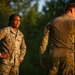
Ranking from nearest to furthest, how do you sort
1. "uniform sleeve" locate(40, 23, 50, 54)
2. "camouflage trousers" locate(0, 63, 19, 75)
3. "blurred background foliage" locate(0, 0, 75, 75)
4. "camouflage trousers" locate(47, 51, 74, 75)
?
"camouflage trousers" locate(47, 51, 74, 75), "uniform sleeve" locate(40, 23, 50, 54), "camouflage trousers" locate(0, 63, 19, 75), "blurred background foliage" locate(0, 0, 75, 75)

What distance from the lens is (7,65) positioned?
9.00 meters

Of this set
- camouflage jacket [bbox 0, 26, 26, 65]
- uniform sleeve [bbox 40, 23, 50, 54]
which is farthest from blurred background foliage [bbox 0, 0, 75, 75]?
uniform sleeve [bbox 40, 23, 50, 54]

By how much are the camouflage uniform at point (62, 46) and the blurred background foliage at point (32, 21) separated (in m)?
11.8

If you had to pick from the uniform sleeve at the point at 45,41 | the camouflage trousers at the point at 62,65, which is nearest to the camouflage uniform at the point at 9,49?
the uniform sleeve at the point at 45,41

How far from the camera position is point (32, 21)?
3080cm

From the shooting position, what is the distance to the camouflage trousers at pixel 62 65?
7.39 m

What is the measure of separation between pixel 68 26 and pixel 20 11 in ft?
94.2

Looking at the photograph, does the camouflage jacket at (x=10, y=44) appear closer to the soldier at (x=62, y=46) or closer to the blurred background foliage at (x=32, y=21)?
the soldier at (x=62, y=46)

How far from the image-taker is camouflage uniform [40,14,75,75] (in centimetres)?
740

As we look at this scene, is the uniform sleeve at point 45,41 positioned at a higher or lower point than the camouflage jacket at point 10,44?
higher

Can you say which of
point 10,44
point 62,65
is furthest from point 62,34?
point 10,44

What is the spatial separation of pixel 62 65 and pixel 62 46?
34cm

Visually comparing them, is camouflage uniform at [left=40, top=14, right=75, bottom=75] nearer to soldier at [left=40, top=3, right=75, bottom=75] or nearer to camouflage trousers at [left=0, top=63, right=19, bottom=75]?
soldier at [left=40, top=3, right=75, bottom=75]

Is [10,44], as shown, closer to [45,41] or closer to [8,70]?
[8,70]
